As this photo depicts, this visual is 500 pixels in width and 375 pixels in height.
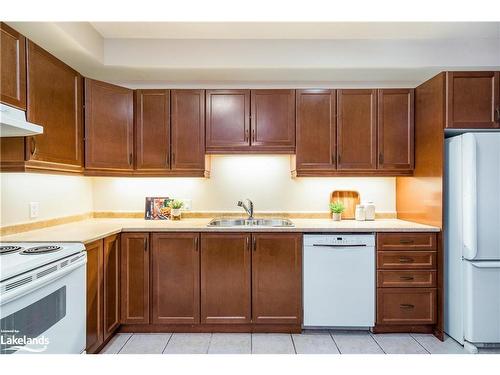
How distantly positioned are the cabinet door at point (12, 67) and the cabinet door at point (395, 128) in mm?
2782

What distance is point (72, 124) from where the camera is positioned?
94.2 inches

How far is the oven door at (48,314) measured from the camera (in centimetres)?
132

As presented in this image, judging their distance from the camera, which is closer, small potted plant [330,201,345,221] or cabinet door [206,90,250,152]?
cabinet door [206,90,250,152]

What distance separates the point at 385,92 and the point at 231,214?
192 cm

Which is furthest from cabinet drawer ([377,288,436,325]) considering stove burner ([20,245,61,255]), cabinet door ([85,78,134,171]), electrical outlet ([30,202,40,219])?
electrical outlet ([30,202,40,219])

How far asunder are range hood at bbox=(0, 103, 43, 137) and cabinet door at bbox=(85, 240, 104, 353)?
80cm

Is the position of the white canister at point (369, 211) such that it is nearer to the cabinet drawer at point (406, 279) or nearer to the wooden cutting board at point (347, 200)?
the wooden cutting board at point (347, 200)

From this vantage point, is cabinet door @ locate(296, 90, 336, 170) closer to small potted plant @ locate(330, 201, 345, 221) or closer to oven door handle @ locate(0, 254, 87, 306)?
small potted plant @ locate(330, 201, 345, 221)

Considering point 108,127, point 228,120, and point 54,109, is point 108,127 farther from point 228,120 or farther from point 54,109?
point 228,120

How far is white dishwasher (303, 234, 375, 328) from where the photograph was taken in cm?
250

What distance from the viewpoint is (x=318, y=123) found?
9.29 ft

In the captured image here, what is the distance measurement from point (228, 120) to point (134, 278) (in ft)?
5.37
